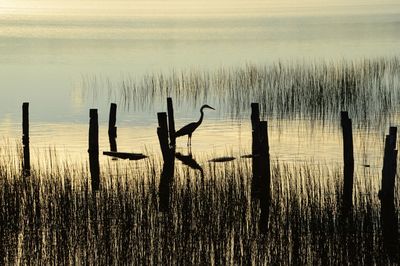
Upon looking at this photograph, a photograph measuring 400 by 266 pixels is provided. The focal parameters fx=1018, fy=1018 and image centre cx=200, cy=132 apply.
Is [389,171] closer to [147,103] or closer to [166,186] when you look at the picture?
[166,186]

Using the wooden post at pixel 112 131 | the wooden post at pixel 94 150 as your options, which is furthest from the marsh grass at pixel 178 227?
the wooden post at pixel 112 131

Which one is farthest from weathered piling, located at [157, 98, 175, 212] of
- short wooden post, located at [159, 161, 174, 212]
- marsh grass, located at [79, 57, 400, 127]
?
marsh grass, located at [79, 57, 400, 127]

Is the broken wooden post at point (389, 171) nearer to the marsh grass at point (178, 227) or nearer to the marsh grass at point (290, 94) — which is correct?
the marsh grass at point (178, 227)

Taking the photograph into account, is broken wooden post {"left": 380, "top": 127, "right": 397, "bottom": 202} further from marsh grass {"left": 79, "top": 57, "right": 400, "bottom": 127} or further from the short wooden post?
marsh grass {"left": 79, "top": 57, "right": 400, "bottom": 127}

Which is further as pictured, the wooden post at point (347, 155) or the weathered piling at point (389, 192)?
the wooden post at point (347, 155)

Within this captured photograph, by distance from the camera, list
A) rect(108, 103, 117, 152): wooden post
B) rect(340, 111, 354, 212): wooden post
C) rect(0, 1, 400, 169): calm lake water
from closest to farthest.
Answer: rect(340, 111, 354, 212): wooden post, rect(108, 103, 117, 152): wooden post, rect(0, 1, 400, 169): calm lake water

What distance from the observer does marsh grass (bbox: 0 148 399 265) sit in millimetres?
10000

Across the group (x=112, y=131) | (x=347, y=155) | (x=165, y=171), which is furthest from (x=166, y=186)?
(x=112, y=131)

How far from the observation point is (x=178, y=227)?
1060cm

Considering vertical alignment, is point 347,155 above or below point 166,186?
above

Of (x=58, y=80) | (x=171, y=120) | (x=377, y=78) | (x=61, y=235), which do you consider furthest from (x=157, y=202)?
(x=58, y=80)

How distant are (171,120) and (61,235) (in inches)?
285

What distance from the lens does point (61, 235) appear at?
10.5 metres

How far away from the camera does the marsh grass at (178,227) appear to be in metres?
10.0
